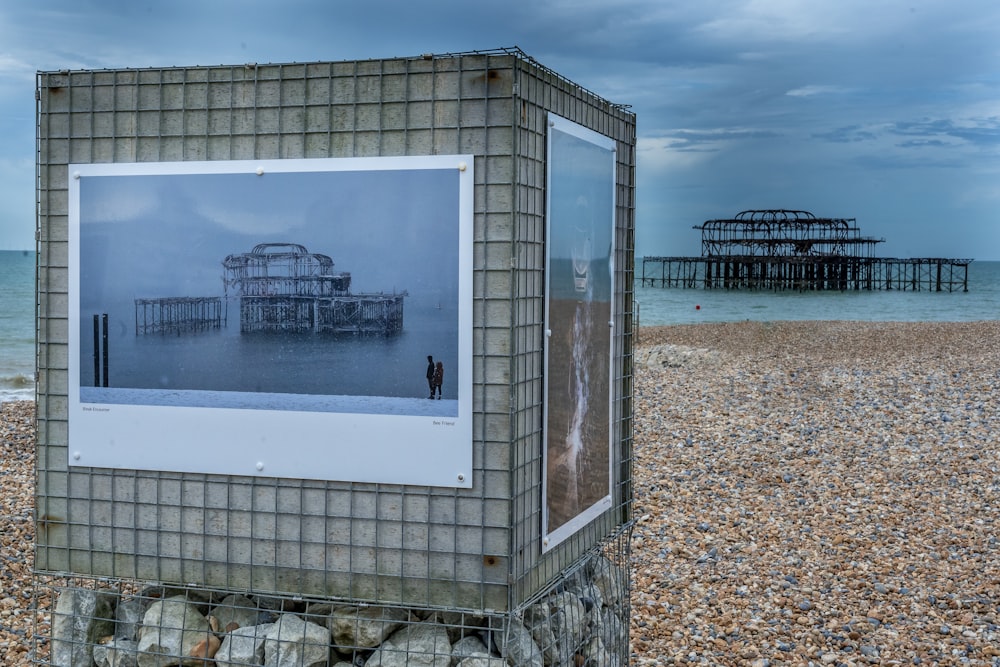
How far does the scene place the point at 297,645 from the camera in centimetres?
420

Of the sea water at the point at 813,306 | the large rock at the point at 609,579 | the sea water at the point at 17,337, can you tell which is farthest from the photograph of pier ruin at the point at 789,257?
the large rock at the point at 609,579

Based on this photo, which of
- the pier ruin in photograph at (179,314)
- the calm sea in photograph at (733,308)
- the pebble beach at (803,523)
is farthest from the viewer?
the calm sea in photograph at (733,308)

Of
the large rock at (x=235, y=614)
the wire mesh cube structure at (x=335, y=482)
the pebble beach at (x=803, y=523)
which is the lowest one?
the pebble beach at (x=803, y=523)

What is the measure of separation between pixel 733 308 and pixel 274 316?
53560 millimetres

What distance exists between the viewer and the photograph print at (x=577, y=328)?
4.15 meters

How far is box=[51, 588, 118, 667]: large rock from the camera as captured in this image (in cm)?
456

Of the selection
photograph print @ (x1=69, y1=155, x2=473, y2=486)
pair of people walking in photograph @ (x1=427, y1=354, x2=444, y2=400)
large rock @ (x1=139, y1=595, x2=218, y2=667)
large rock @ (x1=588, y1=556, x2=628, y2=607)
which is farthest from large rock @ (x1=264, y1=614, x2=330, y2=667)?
large rock @ (x1=588, y1=556, x2=628, y2=607)

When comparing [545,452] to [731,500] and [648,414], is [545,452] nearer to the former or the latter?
[731,500]

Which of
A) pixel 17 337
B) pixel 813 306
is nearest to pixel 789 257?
pixel 813 306

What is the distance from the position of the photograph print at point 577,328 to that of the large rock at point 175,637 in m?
1.58

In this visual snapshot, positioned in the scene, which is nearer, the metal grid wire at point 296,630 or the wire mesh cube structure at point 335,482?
A: the wire mesh cube structure at point 335,482

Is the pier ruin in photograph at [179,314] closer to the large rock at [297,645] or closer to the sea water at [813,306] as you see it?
the large rock at [297,645]

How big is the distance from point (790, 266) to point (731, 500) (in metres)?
64.3

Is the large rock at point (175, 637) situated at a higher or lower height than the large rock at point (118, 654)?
higher
